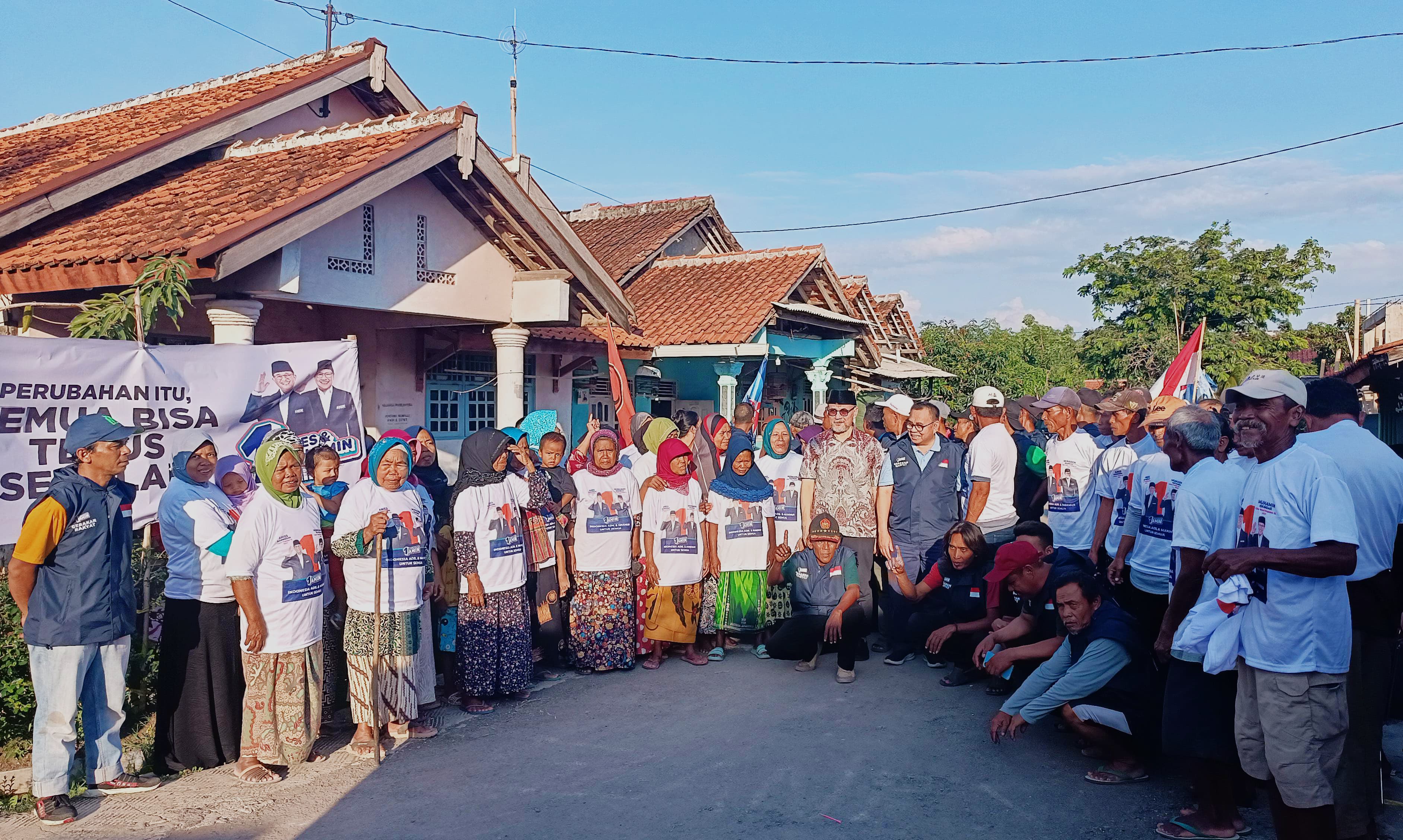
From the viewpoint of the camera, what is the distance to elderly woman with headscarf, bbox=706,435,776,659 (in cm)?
757

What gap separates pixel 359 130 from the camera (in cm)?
909

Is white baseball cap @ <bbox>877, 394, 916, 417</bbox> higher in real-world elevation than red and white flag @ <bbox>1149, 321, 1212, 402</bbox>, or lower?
lower

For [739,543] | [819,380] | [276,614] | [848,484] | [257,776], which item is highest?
[819,380]

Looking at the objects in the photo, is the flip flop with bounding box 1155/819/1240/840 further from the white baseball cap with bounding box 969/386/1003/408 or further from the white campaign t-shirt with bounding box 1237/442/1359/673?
the white baseball cap with bounding box 969/386/1003/408

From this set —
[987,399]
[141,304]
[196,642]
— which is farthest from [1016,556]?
[141,304]

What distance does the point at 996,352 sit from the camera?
25734 millimetres

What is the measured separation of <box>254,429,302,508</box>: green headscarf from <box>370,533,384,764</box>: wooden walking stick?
49cm

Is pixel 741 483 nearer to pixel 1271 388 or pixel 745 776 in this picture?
pixel 745 776

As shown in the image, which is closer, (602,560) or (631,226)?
(602,560)

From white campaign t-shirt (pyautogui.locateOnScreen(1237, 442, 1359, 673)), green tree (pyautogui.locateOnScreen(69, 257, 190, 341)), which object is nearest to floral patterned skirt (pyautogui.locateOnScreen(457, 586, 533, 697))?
green tree (pyautogui.locateOnScreen(69, 257, 190, 341))

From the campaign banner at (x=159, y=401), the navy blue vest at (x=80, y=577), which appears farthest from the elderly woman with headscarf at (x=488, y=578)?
the navy blue vest at (x=80, y=577)

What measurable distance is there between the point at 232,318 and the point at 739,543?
400 cm

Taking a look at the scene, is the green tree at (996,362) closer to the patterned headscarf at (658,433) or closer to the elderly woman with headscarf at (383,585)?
the patterned headscarf at (658,433)

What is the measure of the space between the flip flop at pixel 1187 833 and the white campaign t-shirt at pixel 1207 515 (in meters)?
0.72
